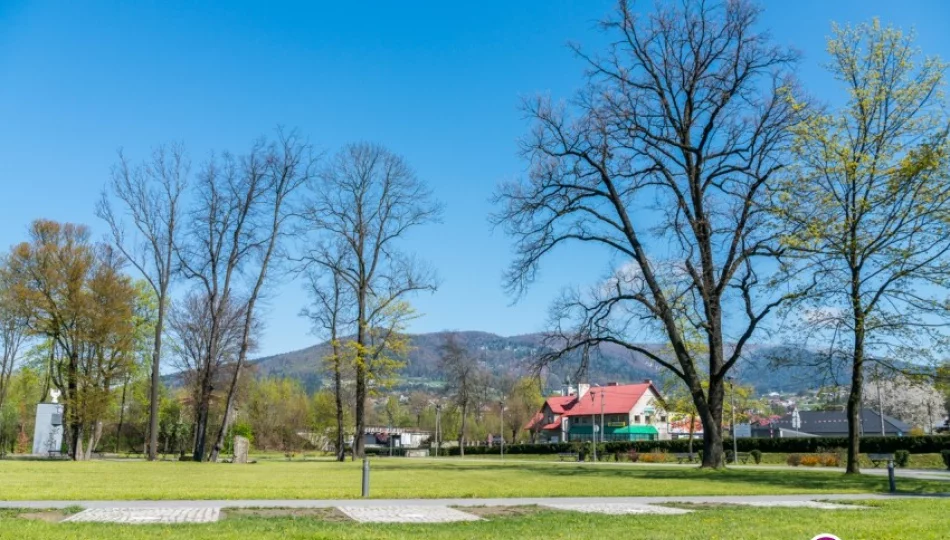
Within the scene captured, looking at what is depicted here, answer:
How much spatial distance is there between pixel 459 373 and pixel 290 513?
218ft

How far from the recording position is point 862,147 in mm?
22359

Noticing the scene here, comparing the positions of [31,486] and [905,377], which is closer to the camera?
[31,486]

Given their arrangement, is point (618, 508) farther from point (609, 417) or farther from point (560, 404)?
point (560, 404)

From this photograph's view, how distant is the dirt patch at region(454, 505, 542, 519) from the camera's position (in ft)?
36.7

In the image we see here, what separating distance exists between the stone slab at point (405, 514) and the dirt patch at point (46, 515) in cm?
396

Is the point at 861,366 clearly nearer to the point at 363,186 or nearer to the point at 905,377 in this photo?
the point at 905,377

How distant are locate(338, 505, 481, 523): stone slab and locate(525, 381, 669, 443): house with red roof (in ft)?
261

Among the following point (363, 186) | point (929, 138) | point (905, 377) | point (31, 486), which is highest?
point (363, 186)

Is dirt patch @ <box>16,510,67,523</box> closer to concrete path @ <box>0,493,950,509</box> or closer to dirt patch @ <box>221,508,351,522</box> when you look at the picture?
concrete path @ <box>0,493,950,509</box>

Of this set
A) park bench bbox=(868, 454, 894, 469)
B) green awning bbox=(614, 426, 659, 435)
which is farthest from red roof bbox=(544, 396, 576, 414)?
park bench bbox=(868, 454, 894, 469)

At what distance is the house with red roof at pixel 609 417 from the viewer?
9425 cm

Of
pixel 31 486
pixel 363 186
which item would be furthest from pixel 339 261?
pixel 31 486

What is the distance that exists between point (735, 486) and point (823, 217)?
369 inches

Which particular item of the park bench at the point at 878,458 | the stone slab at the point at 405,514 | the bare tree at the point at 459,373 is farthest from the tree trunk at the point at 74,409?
the bare tree at the point at 459,373
